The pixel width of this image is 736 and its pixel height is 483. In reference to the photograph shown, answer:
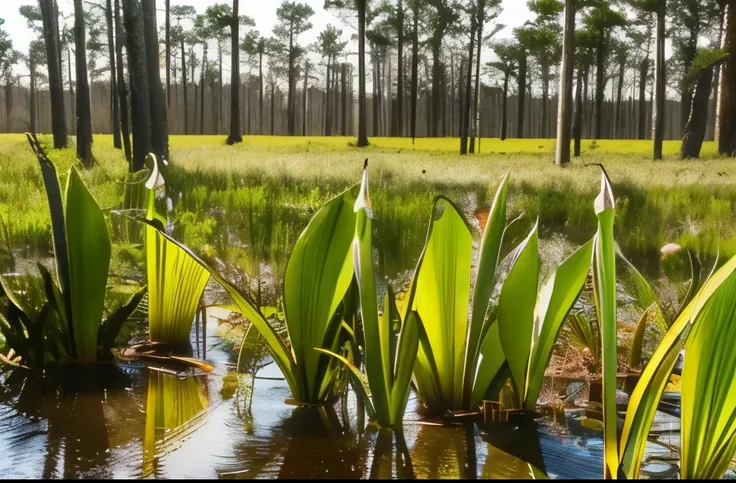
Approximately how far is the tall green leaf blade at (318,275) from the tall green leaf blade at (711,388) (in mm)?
471

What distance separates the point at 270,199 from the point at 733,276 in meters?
1.01

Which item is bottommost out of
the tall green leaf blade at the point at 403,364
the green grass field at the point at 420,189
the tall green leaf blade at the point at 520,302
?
the tall green leaf blade at the point at 403,364

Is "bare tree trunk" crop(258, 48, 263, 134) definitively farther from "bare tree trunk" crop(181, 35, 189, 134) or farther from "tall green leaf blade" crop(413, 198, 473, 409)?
"tall green leaf blade" crop(413, 198, 473, 409)

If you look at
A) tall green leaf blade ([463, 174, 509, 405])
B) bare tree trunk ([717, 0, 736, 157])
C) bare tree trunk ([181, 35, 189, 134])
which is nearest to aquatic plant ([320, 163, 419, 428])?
tall green leaf blade ([463, 174, 509, 405])

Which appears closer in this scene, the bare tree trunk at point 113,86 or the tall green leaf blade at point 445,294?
the tall green leaf blade at point 445,294

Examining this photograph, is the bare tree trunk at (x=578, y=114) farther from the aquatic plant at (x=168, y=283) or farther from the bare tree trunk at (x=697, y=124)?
the aquatic plant at (x=168, y=283)

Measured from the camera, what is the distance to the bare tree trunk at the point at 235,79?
5.05 feet

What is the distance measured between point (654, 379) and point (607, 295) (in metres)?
0.11

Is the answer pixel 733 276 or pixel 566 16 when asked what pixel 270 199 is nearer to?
pixel 566 16

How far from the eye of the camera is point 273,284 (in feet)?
5.19

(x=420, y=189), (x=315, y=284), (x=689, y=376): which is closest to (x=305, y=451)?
(x=315, y=284)

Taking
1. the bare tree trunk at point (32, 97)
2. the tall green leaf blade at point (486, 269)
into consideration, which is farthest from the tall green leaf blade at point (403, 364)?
the bare tree trunk at point (32, 97)

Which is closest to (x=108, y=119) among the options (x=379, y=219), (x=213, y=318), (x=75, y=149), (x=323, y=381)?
(x=75, y=149)

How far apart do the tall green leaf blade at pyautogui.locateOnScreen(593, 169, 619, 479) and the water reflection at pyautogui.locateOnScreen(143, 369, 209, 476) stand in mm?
522
